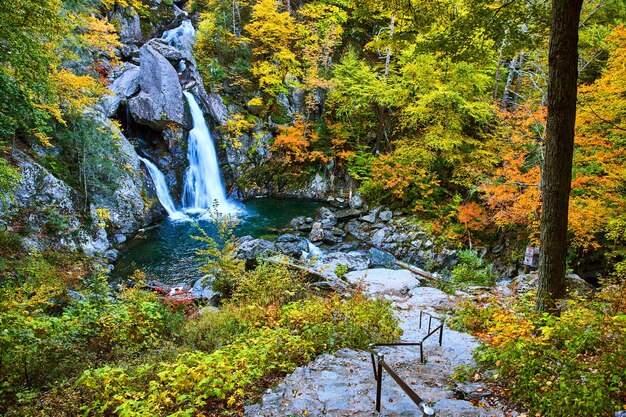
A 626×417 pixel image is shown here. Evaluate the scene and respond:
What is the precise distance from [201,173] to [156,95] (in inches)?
186

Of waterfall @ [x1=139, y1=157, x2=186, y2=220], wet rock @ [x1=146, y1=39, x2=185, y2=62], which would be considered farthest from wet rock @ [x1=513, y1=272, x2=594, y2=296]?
wet rock @ [x1=146, y1=39, x2=185, y2=62]

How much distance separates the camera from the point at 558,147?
153 inches

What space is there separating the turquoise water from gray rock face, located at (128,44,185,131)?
221 inches

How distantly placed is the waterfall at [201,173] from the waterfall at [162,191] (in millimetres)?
928

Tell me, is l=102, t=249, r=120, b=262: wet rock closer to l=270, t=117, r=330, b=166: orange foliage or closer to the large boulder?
the large boulder

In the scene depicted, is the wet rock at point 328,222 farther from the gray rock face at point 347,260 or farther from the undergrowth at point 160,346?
the undergrowth at point 160,346

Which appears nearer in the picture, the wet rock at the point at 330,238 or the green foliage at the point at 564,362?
the green foliage at the point at 564,362

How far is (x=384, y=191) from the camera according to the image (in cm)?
1673

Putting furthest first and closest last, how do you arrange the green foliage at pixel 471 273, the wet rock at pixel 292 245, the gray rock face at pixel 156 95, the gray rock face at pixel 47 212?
the gray rock face at pixel 156 95 < the wet rock at pixel 292 245 < the green foliage at pixel 471 273 < the gray rock face at pixel 47 212

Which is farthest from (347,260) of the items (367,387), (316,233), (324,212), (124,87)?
(124,87)

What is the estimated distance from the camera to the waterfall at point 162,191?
16859 mm

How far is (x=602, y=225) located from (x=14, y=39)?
46.6 feet

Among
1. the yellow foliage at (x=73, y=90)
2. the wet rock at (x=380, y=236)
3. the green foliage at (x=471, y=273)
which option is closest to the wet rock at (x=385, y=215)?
the wet rock at (x=380, y=236)

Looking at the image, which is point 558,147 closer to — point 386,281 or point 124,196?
point 386,281
